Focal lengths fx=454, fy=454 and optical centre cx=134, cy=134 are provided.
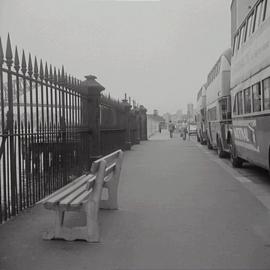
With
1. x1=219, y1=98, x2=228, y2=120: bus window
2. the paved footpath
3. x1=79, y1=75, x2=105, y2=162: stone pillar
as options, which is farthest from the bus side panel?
x1=79, y1=75, x2=105, y2=162: stone pillar

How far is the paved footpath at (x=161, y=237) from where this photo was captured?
175 inches

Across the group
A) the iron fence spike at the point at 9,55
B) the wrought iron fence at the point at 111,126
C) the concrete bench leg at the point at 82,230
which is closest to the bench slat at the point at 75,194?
the concrete bench leg at the point at 82,230

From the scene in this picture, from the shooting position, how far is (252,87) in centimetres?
1032

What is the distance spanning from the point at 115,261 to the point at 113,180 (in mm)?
2478

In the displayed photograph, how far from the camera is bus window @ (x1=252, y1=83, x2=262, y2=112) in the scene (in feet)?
31.3

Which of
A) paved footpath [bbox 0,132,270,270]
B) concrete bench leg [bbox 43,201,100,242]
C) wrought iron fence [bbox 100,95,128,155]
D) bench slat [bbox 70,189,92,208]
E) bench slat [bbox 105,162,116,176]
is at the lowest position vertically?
paved footpath [bbox 0,132,270,270]

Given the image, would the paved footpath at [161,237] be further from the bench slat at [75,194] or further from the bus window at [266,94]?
the bus window at [266,94]

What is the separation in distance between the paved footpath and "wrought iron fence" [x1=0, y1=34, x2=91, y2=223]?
0.44m

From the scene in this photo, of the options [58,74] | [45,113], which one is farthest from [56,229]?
[58,74]

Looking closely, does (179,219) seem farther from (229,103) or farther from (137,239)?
(229,103)

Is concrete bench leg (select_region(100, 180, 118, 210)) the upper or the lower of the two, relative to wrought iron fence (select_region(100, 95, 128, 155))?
lower

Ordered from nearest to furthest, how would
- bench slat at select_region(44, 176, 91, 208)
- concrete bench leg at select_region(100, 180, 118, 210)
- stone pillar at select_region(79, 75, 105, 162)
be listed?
bench slat at select_region(44, 176, 91, 208) → concrete bench leg at select_region(100, 180, 118, 210) → stone pillar at select_region(79, 75, 105, 162)

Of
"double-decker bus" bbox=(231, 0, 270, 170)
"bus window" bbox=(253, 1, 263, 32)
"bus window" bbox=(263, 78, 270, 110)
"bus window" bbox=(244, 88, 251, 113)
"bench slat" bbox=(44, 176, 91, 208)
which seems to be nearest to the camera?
"bench slat" bbox=(44, 176, 91, 208)

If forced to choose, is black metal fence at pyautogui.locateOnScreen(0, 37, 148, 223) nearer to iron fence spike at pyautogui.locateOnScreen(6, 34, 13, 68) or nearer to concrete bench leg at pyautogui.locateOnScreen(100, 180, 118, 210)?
iron fence spike at pyautogui.locateOnScreen(6, 34, 13, 68)
